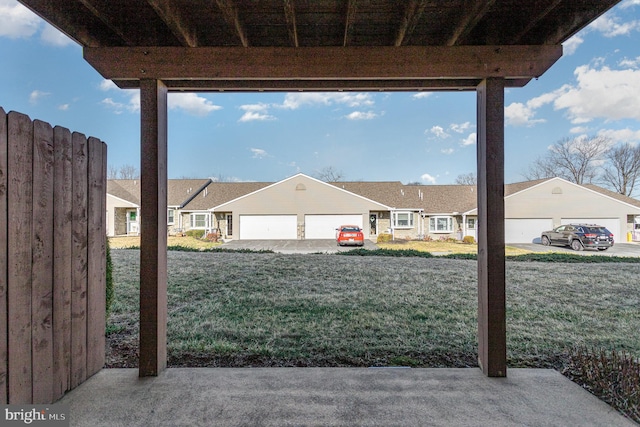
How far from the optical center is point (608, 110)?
18344 millimetres

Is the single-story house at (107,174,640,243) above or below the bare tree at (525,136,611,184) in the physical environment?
below

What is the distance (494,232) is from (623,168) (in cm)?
2865

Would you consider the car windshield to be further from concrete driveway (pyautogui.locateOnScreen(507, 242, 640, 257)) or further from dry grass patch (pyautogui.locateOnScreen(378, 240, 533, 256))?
dry grass patch (pyautogui.locateOnScreen(378, 240, 533, 256))

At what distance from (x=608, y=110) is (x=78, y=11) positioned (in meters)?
24.8

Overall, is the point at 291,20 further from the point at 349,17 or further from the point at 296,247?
the point at 296,247

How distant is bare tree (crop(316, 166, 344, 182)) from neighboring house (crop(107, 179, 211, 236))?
8.79 meters

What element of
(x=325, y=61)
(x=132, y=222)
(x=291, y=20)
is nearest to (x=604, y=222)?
(x=325, y=61)

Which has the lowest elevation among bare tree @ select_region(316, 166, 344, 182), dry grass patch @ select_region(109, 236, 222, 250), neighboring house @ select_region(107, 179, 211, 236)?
dry grass patch @ select_region(109, 236, 222, 250)

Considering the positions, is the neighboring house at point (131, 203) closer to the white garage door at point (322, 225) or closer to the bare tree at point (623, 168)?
the white garage door at point (322, 225)

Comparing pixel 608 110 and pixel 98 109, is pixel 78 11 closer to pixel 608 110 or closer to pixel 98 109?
pixel 98 109

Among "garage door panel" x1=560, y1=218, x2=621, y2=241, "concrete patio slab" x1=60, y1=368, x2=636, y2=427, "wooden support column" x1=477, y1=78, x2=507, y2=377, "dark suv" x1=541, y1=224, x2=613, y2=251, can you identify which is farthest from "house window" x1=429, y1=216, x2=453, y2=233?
"wooden support column" x1=477, y1=78, x2=507, y2=377

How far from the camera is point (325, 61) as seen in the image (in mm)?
2461

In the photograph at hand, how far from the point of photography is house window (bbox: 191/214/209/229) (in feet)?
67.5

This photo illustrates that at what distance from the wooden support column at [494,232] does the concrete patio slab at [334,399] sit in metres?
0.23
